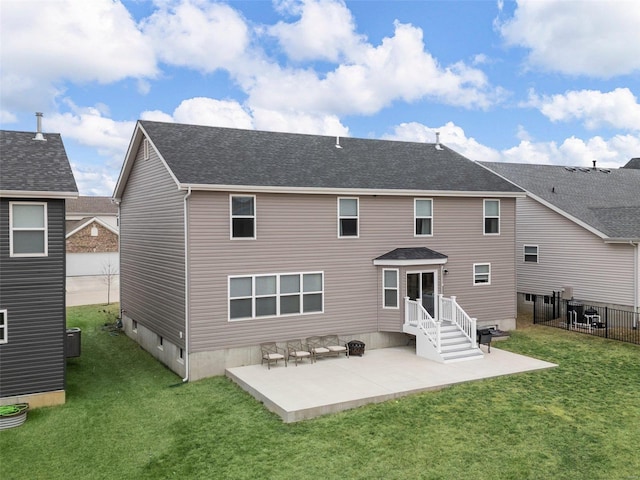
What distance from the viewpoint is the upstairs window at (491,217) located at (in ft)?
63.1

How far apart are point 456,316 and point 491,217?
188 inches

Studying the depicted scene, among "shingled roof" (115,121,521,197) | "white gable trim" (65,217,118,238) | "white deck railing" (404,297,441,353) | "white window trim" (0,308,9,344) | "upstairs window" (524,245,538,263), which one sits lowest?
"white deck railing" (404,297,441,353)

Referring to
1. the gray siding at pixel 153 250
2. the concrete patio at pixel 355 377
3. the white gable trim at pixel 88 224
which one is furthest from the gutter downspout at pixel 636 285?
the white gable trim at pixel 88 224

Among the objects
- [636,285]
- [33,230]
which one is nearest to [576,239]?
[636,285]

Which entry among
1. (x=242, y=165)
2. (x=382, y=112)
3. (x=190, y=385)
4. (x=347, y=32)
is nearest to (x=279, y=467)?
(x=190, y=385)

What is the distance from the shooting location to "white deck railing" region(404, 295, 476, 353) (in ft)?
52.3

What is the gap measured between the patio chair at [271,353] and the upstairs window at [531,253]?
14.6 meters

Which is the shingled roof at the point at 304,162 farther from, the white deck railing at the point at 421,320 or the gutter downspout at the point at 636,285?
the gutter downspout at the point at 636,285

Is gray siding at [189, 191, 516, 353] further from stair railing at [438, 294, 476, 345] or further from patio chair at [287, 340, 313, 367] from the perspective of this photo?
stair railing at [438, 294, 476, 345]

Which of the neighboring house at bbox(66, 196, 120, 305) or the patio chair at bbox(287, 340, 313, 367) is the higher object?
the neighboring house at bbox(66, 196, 120, 305)

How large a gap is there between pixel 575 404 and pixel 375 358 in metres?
6.02

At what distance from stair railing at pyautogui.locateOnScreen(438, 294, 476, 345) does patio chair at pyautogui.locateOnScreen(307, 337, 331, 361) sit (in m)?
4.48

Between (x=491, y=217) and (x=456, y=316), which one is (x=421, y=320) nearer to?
(x=456, y=316)

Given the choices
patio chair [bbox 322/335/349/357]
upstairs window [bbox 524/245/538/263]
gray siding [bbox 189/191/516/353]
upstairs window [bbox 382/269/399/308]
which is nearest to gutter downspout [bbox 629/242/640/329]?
upstairs window [bbox 524/245/538/263]
